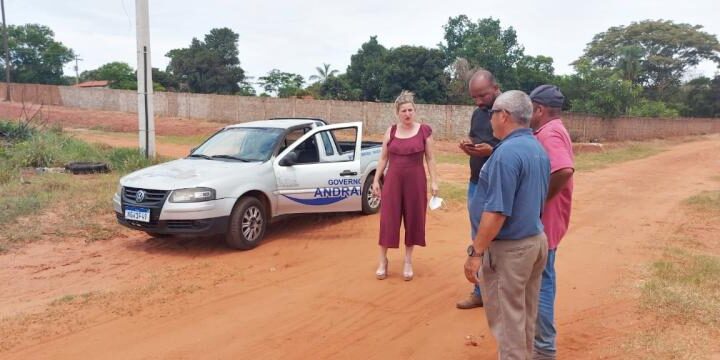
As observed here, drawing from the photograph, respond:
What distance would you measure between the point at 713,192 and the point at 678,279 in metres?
7.60

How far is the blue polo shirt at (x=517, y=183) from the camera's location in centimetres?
293

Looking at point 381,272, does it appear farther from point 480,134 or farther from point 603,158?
point 603,158

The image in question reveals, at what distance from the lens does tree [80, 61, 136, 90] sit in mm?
56156

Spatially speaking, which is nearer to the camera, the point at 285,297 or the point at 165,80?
the point at 285,297

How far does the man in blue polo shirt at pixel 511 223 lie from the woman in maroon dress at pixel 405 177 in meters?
2.13

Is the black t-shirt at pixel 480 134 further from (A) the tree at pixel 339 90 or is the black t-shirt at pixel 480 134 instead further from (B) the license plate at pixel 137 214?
(A) the tree at pixel 339 90

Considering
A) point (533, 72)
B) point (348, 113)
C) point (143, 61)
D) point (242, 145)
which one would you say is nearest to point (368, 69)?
point (533, 72)

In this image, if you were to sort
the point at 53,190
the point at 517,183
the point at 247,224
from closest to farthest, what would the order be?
the point at 517,183
the point at 247,224
the point at 53,190

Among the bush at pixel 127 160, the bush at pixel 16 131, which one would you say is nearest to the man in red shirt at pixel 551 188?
the bush at pixel 127 160

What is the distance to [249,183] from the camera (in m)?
6.77

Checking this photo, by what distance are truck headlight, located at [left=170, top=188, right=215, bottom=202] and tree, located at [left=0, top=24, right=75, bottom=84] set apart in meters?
63.1

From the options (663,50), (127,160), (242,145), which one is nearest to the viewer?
→ (242,145)

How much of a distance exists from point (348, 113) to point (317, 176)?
786 inches

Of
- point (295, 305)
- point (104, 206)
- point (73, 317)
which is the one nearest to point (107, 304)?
point (73, 317)
